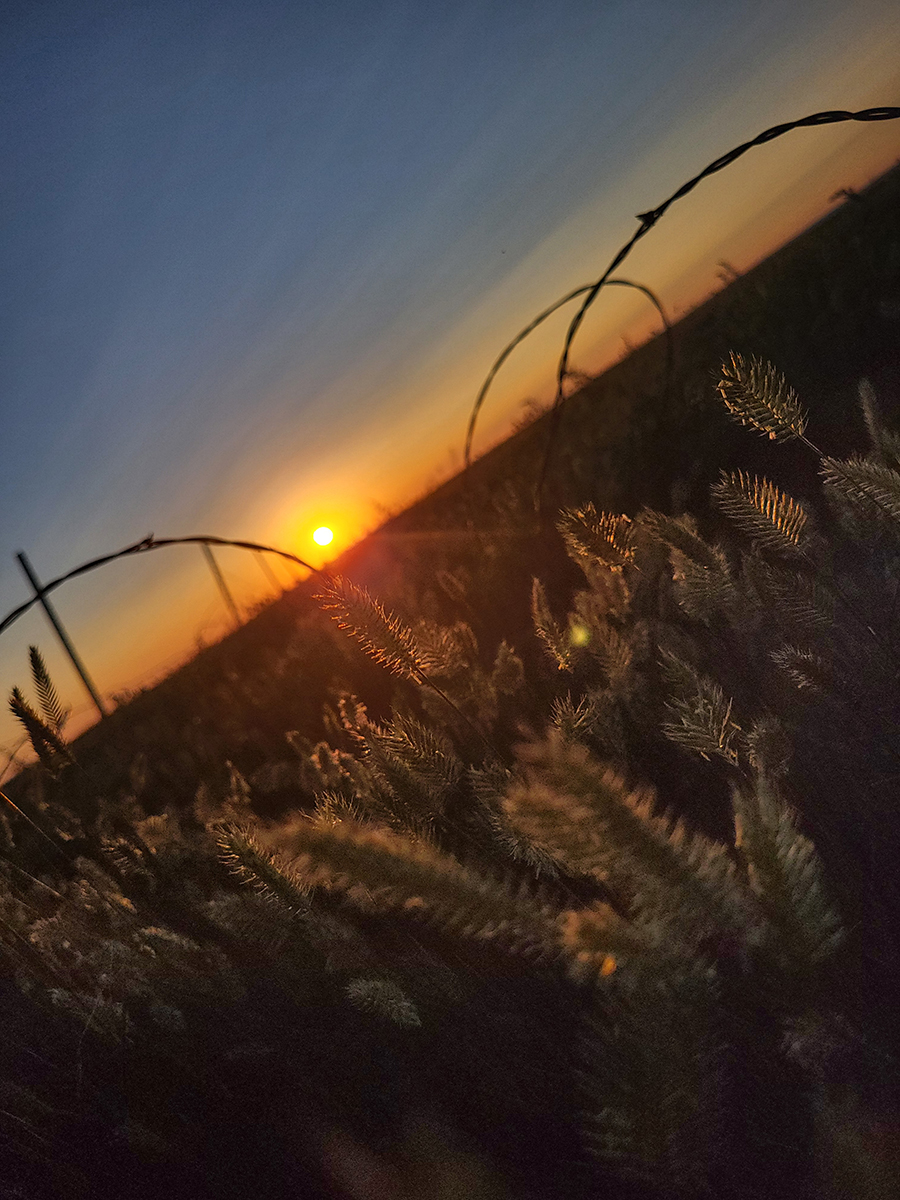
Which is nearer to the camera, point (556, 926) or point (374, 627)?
point (556, 926)

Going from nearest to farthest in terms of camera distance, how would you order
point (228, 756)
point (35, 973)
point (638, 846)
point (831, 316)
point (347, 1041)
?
point (638, 846) < point (347, 1041) < point (35, 973) < point (228, 756) < point (831, 316)

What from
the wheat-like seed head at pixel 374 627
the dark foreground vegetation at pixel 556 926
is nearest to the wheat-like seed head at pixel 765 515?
the dark foreground vegetation at pixel 556 926

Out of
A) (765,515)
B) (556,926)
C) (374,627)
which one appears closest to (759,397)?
(765,515)

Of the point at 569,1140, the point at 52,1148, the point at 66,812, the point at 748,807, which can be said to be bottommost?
the point at 569,1140

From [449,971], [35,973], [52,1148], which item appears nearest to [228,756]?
[35,973]

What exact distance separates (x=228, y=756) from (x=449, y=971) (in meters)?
2.37

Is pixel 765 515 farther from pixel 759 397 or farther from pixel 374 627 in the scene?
pixel 374 627

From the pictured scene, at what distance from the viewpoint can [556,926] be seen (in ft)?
1.31

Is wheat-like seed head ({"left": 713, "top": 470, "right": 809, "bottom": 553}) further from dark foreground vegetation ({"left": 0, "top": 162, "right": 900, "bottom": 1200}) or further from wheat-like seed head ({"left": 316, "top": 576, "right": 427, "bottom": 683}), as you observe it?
wheat-like seed head ({"left": 316, "top": 576, "right": 427, "bottom": 683})

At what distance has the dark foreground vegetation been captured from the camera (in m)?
0.37

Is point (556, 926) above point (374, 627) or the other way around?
the other way around

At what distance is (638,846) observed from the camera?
0.33 metres

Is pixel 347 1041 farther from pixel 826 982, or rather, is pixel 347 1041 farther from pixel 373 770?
pixel 826 982

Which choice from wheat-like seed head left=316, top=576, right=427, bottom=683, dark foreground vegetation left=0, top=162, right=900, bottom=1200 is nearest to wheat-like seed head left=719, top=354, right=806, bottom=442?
dark foreground vegetation left=0, top=162, right=900, bottom=1200
